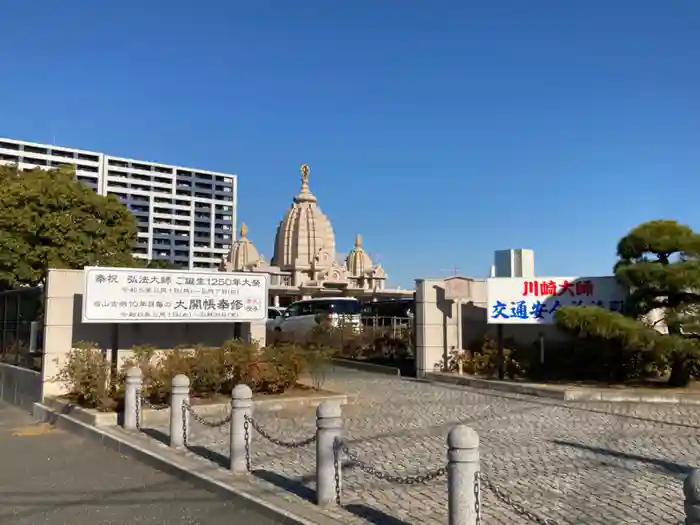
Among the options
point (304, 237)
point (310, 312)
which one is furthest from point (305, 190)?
point (310, 312)

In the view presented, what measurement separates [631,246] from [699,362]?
2466mm

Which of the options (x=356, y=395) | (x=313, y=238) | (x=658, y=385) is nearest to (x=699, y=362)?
(x=658, y=385)

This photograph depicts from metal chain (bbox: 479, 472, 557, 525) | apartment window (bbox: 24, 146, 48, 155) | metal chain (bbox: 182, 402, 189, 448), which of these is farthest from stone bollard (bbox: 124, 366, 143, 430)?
apartment window (bbox: 24, 146, 48, 155)

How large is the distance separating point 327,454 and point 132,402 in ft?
16.4

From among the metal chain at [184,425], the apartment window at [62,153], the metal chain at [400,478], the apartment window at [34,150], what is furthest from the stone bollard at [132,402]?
the apartment window at [62,153]

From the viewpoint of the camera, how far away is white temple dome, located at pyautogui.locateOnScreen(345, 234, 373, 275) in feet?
228

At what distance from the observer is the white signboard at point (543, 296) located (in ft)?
44.5

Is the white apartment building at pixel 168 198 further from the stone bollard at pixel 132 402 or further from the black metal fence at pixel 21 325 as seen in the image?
the stone bollard at pixel 132 402

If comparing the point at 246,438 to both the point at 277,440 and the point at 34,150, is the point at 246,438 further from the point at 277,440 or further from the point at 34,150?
the point at 34,150

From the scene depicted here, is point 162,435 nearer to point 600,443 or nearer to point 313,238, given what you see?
point 600,443

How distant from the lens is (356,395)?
12891 mm

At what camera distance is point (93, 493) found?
269 inches

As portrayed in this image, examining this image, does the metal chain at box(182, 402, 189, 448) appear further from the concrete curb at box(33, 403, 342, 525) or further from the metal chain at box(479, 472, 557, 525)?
the metal chain at box(479, 472, 557, 525)

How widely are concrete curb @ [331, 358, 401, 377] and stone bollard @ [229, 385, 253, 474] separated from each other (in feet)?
32.3
